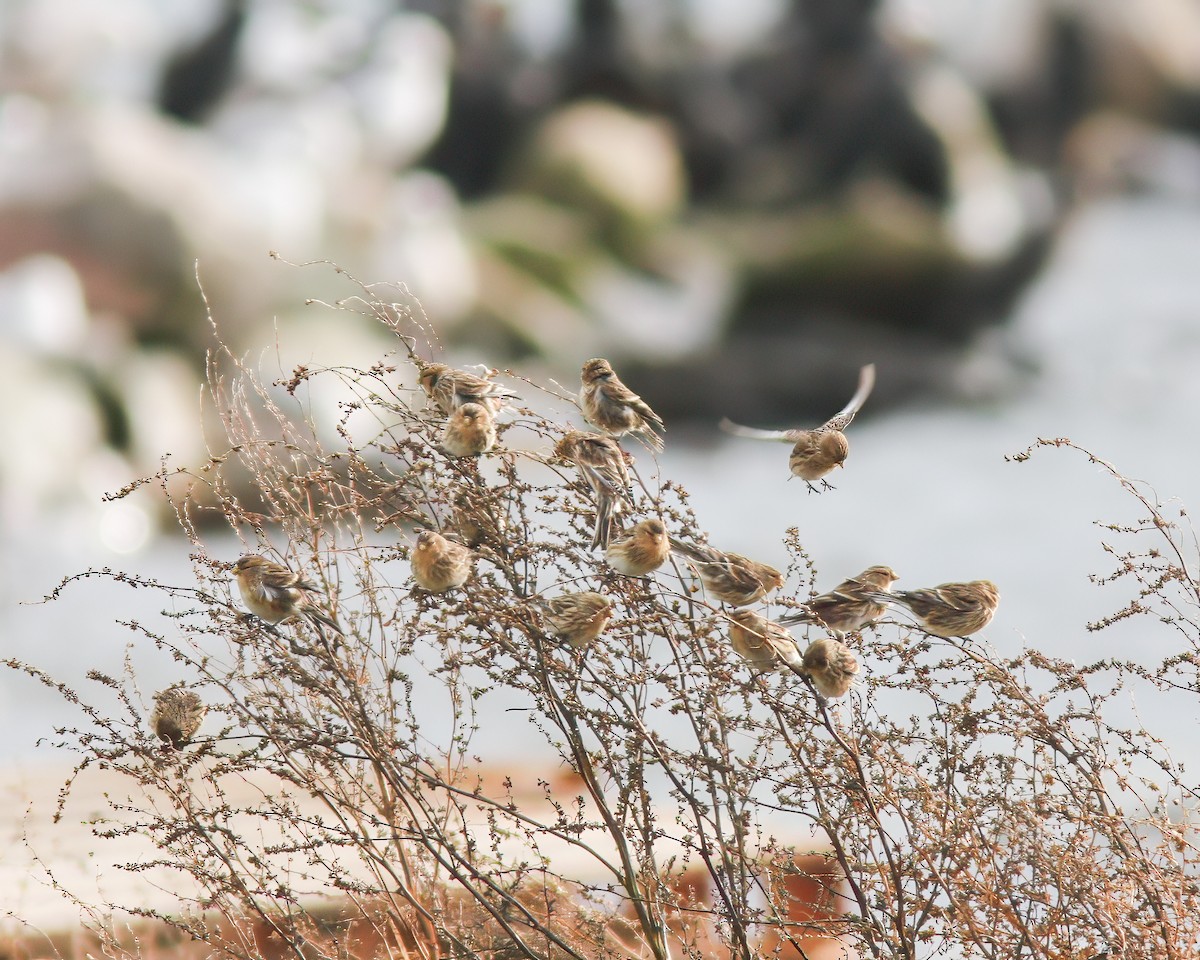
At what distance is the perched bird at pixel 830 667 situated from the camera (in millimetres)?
1386

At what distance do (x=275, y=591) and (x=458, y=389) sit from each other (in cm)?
32

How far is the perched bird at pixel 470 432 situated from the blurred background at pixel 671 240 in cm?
477

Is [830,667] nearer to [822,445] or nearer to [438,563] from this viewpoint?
[822,445]

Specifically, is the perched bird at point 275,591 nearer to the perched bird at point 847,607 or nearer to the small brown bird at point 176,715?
the small brown bird at point 176,715

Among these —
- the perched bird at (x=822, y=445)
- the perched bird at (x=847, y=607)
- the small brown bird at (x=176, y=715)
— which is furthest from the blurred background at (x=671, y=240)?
the perched bird at (x=847, y=607)

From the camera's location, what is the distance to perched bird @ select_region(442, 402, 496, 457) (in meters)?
1.47

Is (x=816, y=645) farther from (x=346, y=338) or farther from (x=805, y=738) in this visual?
(x=346, y=338)

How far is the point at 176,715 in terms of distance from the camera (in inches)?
63.7

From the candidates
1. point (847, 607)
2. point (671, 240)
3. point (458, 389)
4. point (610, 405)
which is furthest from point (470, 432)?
point (671, 240)

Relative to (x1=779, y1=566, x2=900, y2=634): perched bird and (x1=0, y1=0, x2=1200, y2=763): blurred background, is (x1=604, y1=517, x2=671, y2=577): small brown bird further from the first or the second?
(x1=0, y1=0, x2=1200, y2=763): blurred background

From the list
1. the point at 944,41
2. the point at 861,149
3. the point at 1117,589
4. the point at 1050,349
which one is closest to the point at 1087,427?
the point at 1050,349

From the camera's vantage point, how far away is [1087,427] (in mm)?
9023

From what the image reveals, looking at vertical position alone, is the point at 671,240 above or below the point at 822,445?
above

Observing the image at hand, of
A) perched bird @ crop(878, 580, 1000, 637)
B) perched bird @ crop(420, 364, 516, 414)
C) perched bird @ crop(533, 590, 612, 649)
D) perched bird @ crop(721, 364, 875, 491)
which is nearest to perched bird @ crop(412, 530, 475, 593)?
perched bird @ crop(533, 590, 612, 649)
